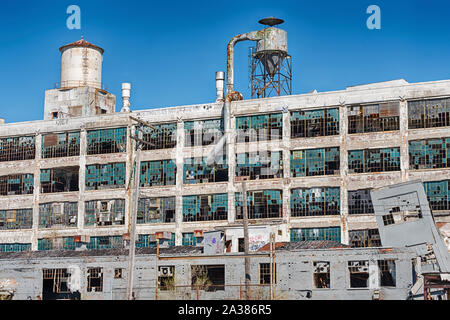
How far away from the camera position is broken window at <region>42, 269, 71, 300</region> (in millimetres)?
48219

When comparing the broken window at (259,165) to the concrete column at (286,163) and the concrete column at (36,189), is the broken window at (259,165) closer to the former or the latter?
the concrete column at (286,163)

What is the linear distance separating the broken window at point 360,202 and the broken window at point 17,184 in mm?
29121

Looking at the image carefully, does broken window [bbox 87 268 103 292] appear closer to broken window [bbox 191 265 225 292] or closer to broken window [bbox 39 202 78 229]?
broken window [bbox 191 265 225 292]

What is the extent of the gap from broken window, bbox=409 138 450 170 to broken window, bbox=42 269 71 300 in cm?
2629

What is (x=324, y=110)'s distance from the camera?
57062 mm

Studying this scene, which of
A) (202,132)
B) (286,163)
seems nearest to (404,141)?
(286,163)

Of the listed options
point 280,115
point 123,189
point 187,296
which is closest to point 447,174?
point 280,115

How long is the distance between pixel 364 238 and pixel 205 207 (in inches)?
526

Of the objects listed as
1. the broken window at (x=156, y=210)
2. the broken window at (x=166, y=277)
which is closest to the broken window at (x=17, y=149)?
the broken window at (x=156, y=210)

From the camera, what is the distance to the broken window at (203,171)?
5941 cm

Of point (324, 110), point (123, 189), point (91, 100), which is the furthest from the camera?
point (91, 100)

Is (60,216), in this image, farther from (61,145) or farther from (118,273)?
(118,273)
